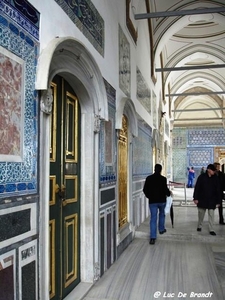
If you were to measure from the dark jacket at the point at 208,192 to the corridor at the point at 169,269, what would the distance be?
0.54 metres

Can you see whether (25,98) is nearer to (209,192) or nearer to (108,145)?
(108,145)

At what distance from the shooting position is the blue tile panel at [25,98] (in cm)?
189

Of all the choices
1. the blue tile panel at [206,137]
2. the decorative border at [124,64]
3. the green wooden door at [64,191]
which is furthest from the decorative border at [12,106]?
the blue tile panel at [206,137]

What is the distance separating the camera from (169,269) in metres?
4.05

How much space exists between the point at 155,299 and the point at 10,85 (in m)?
2.36

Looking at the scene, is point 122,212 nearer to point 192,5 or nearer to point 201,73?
point 192,5

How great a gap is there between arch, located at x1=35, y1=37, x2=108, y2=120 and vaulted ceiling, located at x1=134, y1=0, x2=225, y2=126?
2959mm

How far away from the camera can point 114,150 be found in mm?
4488

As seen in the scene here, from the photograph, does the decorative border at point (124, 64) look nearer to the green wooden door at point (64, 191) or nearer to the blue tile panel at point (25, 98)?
the green wooden door at point (64, 191)

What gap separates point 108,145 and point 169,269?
5.48ft

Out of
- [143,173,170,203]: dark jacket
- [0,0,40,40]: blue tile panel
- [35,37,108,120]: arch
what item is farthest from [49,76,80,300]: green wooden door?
[143,173,170,203]: dark jacket

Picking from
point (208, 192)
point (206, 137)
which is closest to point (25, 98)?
point (208, 192)

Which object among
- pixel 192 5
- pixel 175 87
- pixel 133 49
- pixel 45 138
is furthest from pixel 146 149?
pixel 175 87

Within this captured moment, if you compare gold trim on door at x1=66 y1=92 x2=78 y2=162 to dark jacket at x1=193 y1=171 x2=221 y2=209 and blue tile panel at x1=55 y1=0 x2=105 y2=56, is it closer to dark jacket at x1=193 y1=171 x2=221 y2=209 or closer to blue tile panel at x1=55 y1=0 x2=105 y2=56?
blue tile panel at x1=55 y1=0 x2=105 y2=56
